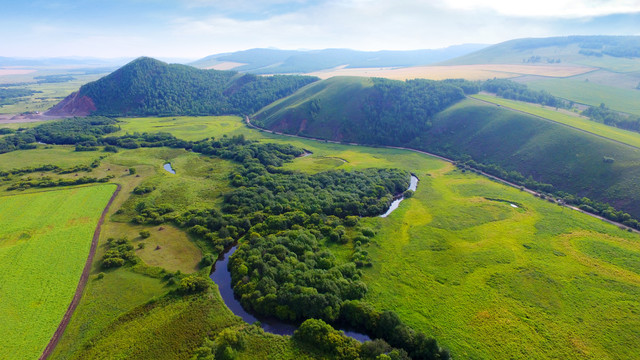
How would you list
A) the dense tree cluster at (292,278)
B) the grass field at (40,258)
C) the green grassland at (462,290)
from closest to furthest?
the green grassland at (462,290)
the grass field at (40,258)
the dense tree cluster at (292,278)

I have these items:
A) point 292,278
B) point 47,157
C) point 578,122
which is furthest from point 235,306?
point 578,122

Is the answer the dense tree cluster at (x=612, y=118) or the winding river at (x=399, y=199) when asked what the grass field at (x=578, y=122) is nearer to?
the dense tree cluster at (x=612, y=118)

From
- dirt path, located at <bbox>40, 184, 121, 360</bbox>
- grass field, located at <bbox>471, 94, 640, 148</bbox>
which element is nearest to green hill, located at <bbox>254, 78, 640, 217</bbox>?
grass field, located at <bbox>471, 94, 640, 148</bbox>

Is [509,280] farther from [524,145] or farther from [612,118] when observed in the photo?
[612,118]

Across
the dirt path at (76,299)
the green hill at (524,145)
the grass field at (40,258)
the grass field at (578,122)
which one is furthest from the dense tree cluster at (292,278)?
the grass field at (578,122)

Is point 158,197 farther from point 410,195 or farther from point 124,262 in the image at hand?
point 410,195

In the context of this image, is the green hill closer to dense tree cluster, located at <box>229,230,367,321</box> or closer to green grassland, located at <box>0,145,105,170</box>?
dense tree cluster, located at <box>229,230,367,321</box>

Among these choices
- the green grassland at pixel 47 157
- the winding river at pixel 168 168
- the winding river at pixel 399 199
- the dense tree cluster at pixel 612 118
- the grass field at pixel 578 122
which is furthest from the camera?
the dense tree cluster at pixel 612 118
